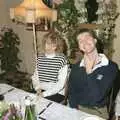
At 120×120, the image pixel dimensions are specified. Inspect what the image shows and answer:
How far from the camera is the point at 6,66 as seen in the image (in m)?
4.29

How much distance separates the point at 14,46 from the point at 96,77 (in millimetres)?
2687

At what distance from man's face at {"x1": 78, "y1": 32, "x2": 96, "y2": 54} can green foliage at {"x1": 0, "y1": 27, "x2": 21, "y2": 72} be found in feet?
7.99

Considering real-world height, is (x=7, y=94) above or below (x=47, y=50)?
below

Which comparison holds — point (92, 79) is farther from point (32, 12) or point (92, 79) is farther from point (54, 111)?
point (32, 12)

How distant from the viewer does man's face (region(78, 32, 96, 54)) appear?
6.37 ft

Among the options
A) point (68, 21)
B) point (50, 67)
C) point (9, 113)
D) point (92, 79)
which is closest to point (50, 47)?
point (50, 67)

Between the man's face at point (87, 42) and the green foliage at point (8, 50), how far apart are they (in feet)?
7.99

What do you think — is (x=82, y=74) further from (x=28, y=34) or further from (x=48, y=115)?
(x=28, y=34)

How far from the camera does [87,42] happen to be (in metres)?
1.96

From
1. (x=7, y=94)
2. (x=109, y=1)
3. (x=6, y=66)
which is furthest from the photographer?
(x=6, y=66)

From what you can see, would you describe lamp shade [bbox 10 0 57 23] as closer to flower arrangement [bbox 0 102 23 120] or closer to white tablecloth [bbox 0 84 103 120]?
white tablecloth [bbox 0 84 103 120]

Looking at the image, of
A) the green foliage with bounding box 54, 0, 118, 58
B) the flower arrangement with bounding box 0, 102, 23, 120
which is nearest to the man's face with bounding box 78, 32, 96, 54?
the flower arrangement with bounding box 0, 102, 23, 120

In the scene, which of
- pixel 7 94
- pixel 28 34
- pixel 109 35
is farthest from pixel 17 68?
pixel 7 94

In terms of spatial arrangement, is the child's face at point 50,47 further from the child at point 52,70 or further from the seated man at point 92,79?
the seated man at point 92,79
